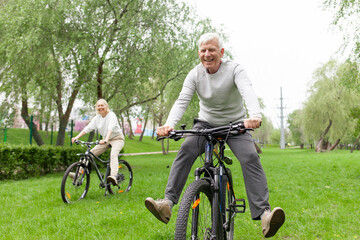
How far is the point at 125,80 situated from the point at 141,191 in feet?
A: 18.3

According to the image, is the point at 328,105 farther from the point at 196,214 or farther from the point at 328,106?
the point at 196,214

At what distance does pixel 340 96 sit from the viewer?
2939cm

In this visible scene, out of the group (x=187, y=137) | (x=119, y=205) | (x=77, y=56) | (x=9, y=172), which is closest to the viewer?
(x=187, y=137)

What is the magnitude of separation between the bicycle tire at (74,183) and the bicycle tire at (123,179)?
1.78ft

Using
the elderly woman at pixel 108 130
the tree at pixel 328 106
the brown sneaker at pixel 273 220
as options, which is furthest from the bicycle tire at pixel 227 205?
the tree at pixel 328 106

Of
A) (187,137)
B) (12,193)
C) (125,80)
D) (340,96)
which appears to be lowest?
(12,193)

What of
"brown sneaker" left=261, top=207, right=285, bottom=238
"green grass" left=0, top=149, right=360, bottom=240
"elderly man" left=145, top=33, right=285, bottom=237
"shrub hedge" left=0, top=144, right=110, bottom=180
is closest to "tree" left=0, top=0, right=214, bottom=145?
"shrub hedge" left=0, top=144, right=110, bottom=180

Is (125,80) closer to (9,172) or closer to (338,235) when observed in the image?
(9,172)

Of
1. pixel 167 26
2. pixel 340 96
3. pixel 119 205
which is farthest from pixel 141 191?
pixel 340 96

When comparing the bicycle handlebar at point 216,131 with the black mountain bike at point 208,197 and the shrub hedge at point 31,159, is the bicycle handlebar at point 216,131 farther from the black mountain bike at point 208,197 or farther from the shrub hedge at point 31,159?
the shrub hedge at point 31,159

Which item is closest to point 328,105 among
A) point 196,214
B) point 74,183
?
point 74,183

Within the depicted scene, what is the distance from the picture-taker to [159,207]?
2602mm

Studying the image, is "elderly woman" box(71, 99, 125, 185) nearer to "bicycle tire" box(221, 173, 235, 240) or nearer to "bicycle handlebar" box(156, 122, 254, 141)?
"bicycle tire" box(221, 173, 235, 240)

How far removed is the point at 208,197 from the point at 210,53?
4.18 feet
